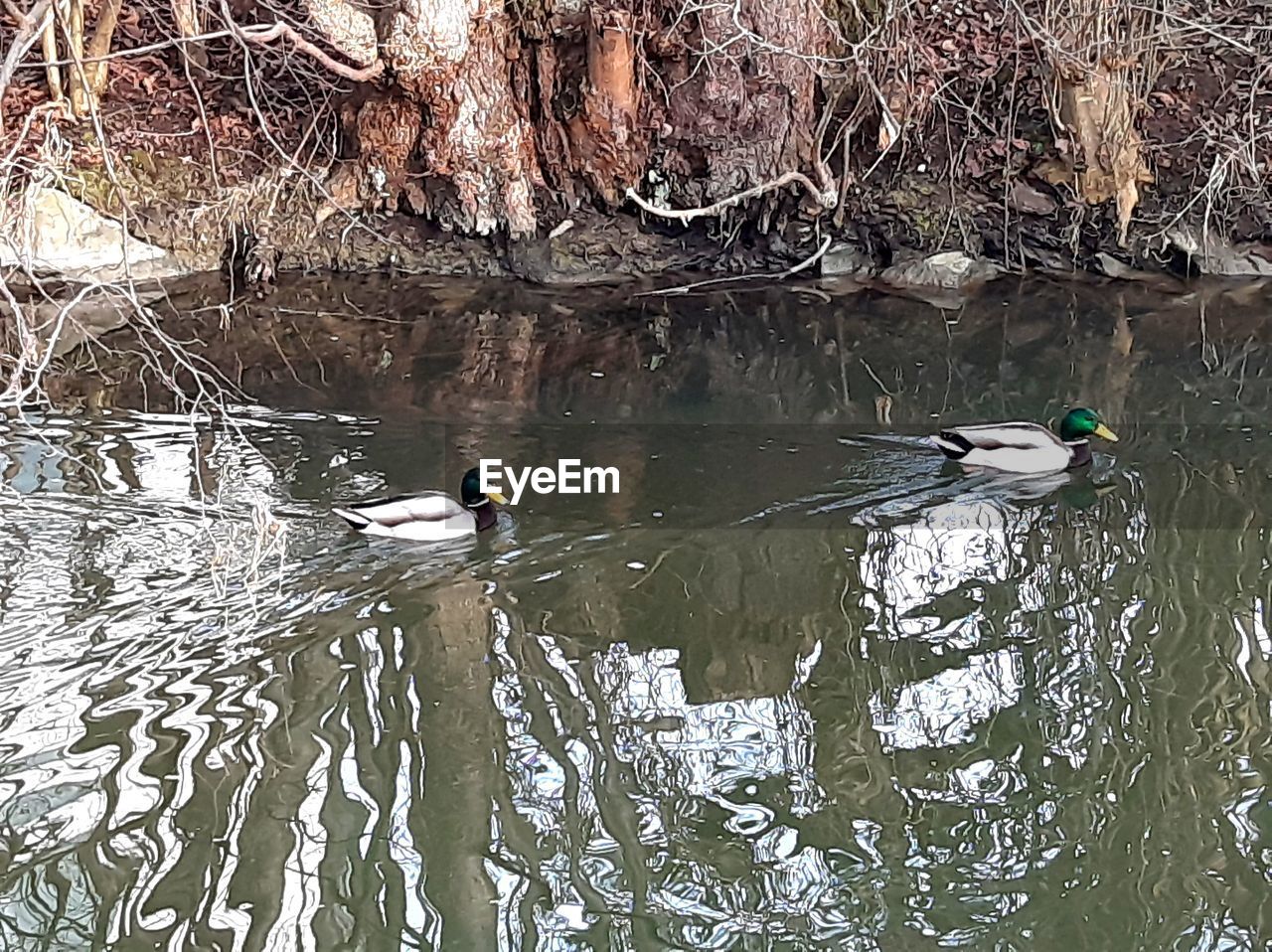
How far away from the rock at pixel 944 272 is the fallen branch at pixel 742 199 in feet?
2.25

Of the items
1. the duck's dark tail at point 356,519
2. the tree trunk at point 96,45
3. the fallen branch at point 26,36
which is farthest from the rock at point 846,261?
the fallen branch at point 26,36

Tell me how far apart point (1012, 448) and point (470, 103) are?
4942mm

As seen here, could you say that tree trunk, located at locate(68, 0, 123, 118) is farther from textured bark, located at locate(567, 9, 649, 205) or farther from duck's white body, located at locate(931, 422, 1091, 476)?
duck's white body, located at locate(931, 422, 1091, 476)

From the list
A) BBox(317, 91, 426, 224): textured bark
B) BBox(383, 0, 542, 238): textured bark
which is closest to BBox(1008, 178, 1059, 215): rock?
BBox(383, 0, 542, 238): textured bark

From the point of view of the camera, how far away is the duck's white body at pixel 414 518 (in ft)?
17.7

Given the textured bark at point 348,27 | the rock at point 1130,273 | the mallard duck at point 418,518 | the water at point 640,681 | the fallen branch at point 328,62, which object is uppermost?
the textured bark at point 348,27

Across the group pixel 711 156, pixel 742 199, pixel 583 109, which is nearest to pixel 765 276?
pixel 742 199

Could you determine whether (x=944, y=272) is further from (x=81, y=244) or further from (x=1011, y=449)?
(x=81, y=244)

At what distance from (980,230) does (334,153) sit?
471cm

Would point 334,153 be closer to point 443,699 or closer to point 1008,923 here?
point 443,699

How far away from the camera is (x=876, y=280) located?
980 cm

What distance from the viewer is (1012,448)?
246 inches

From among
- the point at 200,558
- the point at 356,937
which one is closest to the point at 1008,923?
the point at 356,937

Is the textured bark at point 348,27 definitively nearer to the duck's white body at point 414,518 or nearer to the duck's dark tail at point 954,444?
the duck's white body at point 414,518
